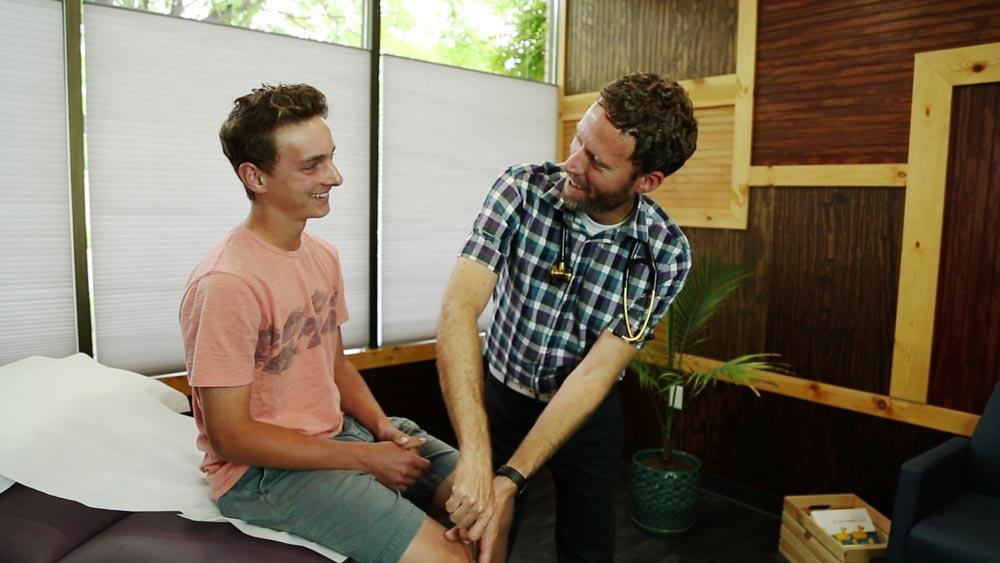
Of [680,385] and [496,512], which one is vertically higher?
[496,512]

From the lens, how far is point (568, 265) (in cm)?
178

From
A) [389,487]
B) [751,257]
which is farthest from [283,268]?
[751,257]

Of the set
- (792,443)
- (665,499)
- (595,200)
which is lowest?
(665,499)

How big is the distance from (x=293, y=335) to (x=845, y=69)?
2449mm

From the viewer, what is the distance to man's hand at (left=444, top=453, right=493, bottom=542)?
142 cm

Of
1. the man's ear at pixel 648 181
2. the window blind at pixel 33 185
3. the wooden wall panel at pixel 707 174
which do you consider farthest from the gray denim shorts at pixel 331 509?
the wooden wall panel at pixel 707 174

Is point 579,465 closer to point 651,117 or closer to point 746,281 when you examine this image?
point 651,117

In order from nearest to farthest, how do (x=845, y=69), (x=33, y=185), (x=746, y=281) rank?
(x=33, y=185)
(x=845, y=69)
(x=746, y=281)

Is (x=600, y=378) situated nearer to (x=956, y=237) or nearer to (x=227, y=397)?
(x=227, y=397)

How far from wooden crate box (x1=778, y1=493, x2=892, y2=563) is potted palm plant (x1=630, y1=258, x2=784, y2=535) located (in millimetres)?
383

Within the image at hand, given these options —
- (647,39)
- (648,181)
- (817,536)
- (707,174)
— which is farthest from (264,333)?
(647,39)

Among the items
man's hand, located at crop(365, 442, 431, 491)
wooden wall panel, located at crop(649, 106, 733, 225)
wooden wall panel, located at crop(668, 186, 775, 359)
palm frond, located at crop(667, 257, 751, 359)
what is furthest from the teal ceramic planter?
man's hand, located at crop(365, 442, 431, 491)

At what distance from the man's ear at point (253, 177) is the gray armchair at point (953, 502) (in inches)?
84.6

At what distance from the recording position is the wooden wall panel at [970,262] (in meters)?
2.52
